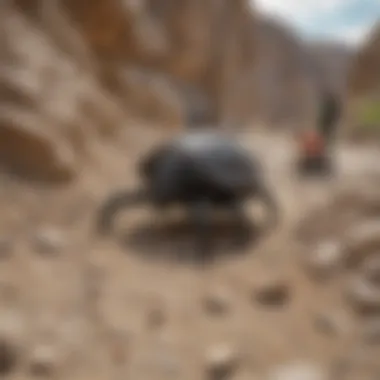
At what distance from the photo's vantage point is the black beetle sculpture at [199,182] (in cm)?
192

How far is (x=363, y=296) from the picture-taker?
1420 mm

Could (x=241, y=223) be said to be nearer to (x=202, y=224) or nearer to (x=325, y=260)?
(x=202, y=224)

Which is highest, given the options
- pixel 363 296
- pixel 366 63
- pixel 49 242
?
pixel 366 63

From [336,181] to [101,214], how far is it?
3.75 feet

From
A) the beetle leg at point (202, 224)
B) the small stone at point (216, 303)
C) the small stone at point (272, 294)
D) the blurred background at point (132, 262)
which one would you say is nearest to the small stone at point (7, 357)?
the blurred background at point (132, 262)

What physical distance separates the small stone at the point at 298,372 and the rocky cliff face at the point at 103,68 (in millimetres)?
1496

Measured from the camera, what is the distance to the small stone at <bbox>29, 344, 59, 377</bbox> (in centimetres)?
114

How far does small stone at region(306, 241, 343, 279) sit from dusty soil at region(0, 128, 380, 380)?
0.13 feet

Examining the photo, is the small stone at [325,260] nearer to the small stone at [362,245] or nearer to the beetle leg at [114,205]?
the small stone at [362,245]

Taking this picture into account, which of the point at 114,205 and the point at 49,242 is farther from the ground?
the point at 114,205

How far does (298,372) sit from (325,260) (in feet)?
1.93

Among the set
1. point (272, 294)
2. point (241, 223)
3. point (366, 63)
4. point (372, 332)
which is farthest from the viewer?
point (366, 63)

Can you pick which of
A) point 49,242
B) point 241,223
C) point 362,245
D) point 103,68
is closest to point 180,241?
point 241,223

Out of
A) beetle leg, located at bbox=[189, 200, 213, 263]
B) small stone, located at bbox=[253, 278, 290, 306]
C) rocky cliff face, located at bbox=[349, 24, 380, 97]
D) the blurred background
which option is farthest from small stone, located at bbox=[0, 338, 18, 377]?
rocky cliff face, located at bbox=[349, 24, 380, 97]
